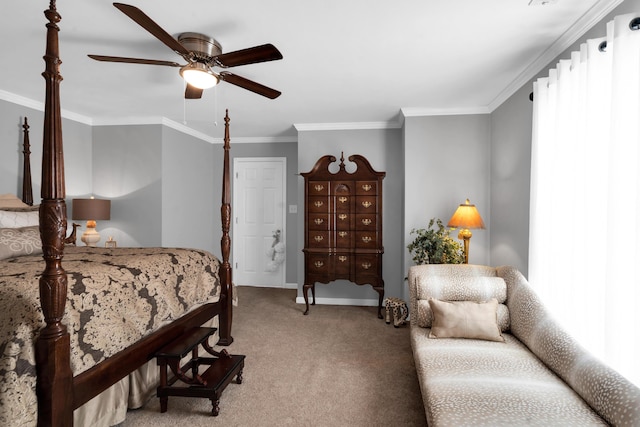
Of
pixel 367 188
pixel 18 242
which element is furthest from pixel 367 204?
pixel 18 242

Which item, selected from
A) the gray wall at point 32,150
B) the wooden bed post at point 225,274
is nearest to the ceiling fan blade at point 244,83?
the wooden bed post at point 225,274

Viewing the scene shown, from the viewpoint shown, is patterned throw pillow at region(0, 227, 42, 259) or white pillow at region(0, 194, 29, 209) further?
white pillow at region(0, 194, 29, 209)

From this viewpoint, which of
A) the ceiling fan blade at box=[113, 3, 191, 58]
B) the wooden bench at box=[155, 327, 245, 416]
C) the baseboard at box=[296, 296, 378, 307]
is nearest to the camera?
the ceiling fan blade at box=[113, 3, 191, 58]

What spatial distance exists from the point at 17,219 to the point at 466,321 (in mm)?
3476

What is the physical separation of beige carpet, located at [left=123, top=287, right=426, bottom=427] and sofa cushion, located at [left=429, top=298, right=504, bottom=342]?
0.50m

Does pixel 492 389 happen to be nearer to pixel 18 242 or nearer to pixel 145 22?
pixel 145 22

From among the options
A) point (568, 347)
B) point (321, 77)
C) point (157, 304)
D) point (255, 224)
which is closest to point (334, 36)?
point (321, 77)

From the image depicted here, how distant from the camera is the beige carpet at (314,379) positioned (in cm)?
229

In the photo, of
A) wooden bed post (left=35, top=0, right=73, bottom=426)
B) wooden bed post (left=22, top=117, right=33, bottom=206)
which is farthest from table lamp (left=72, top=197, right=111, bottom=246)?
wooden bed post (left=35, top=0, right=73, bottom=426)

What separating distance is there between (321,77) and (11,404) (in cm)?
288

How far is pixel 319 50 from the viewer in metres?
2.68

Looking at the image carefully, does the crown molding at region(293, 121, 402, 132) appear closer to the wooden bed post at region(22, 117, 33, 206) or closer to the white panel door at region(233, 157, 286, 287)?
the white panel door at region(233, 157, 286, 287)

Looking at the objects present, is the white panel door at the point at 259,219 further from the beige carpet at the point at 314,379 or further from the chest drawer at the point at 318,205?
the beige carpet at the point at 314,379

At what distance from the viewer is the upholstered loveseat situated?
1562 mm
